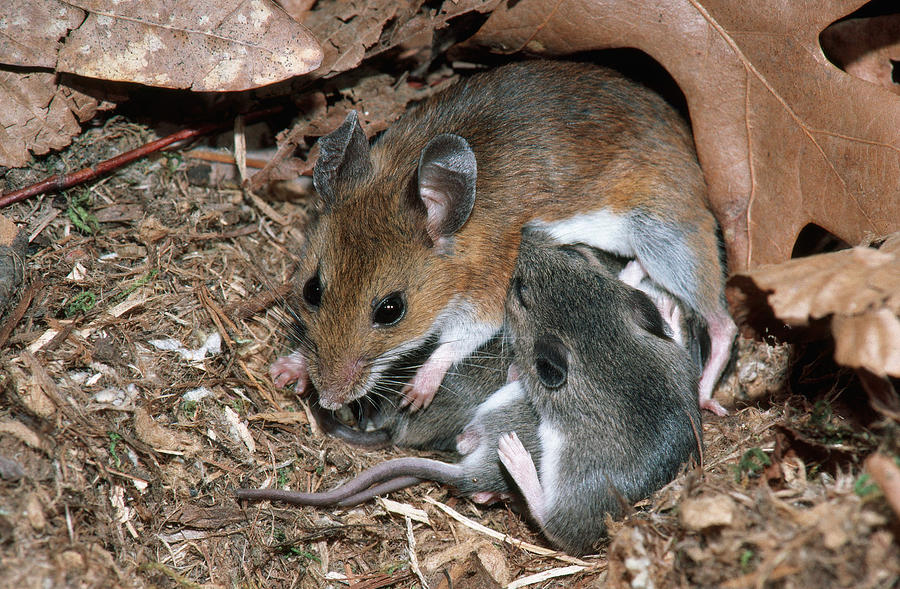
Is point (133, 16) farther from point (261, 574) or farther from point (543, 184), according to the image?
point (261, 574)

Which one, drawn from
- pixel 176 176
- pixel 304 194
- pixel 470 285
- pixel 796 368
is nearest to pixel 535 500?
pixel 470 285

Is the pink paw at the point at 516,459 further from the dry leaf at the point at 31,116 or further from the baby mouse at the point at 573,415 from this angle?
the dry leaf at the point at 31,116

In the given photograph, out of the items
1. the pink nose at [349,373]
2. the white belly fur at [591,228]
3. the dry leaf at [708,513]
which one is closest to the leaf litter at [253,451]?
the dry leaf at [708,513]

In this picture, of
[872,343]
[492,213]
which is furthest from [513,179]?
[872,343]

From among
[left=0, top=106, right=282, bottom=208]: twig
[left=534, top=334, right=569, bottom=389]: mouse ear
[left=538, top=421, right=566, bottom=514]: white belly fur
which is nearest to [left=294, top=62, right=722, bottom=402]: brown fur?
[left=534, top=334, right=569, bottom=389]: mouse ear

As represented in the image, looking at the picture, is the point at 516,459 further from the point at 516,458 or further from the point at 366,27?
the point at 366,27

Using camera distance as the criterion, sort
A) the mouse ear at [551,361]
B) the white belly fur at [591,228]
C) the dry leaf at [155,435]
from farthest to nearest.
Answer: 1. the white belly fur at [591,228]
2. the mouse ear at [551,361]
3. the dry leaf at [155,435]
